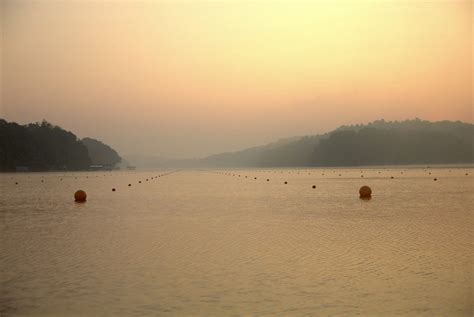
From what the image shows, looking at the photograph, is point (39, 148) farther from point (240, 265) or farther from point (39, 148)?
point (240, 265)

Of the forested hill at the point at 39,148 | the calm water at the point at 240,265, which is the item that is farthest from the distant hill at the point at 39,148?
the calm water at the point at 240,265

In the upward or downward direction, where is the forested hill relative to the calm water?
upward

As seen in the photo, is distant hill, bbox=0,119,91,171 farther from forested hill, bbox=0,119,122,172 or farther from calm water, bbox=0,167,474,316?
calm water, bbox=0,167,474,316

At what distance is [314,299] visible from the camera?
12.3 meters

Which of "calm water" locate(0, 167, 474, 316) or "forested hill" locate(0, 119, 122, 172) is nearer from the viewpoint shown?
"calm water" locate(0, 167, 474, 316)

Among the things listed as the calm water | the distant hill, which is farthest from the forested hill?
the calm water

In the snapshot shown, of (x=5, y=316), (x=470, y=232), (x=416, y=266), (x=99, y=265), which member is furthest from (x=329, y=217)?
(x=5, y=316)

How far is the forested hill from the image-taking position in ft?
491

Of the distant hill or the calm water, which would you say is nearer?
the calm water

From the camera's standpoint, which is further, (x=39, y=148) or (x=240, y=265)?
(x=39, y=148)

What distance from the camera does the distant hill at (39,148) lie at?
150m

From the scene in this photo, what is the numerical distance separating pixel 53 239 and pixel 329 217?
1413cm

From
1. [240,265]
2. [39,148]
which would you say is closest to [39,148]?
[39,148]

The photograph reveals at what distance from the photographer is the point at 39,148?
164125 mm
